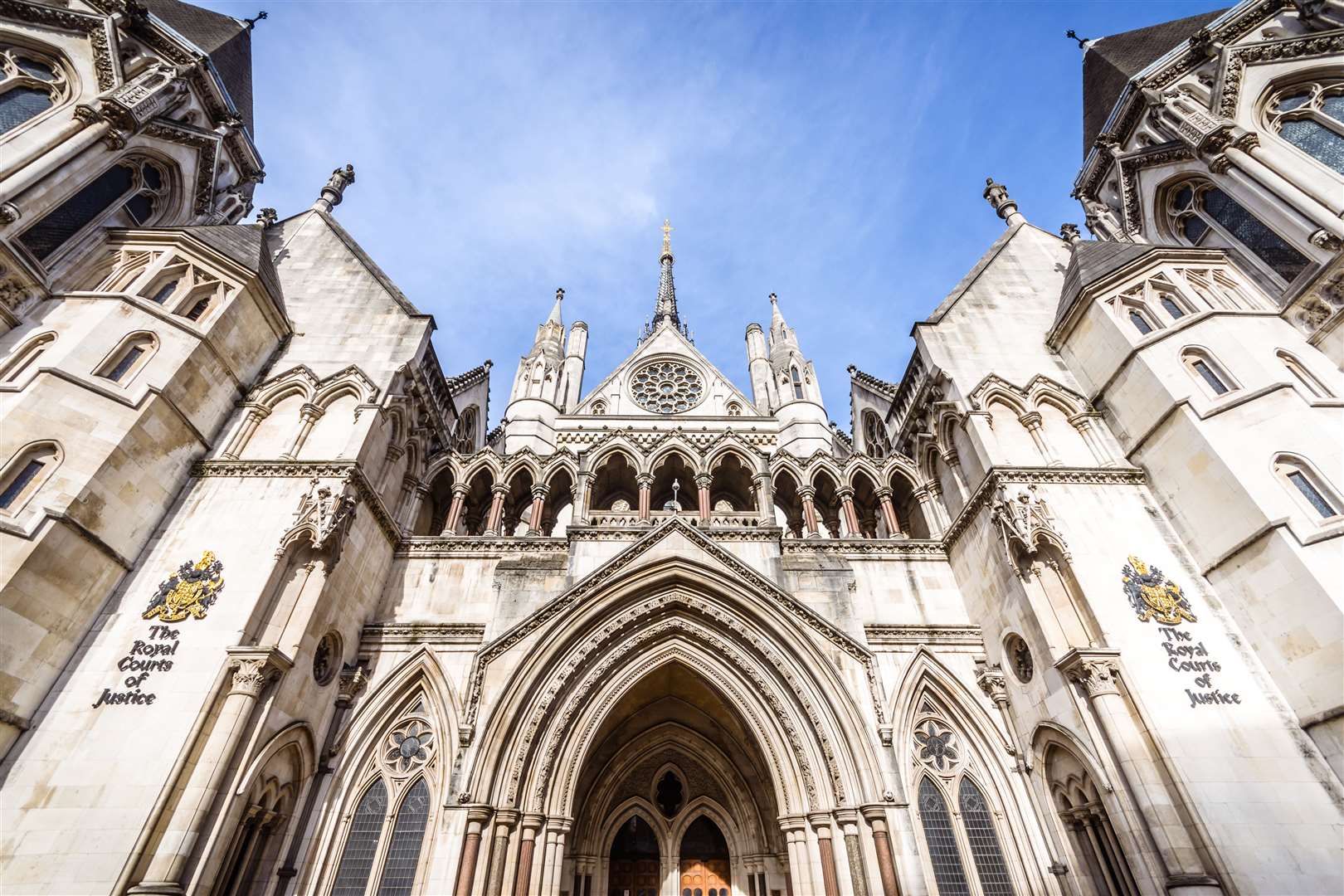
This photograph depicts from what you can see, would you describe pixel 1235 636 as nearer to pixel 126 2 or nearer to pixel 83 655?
pixel 83 655

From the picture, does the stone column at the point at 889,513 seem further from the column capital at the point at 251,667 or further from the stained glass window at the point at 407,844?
the column capital at the point at 251,667

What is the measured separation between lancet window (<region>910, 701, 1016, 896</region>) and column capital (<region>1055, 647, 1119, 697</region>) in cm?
307

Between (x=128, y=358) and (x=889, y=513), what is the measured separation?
16085 mm

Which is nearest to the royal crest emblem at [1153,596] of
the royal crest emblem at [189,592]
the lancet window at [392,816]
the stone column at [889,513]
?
the stone column at [889,513]

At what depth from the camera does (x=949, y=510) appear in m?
14.5

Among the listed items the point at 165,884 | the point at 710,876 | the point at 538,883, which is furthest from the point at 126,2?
the point at 710,876

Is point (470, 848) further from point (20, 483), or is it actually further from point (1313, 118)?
point (1313, 118)

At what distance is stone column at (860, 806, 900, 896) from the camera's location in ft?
30.5

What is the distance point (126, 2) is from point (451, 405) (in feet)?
36.0

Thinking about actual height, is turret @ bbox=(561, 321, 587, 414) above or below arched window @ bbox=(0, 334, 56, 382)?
above

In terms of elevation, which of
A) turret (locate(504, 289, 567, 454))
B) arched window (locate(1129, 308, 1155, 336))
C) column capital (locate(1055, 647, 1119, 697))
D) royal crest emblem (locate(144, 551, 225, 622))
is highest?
turret (locate(504, 289, 567, 454))

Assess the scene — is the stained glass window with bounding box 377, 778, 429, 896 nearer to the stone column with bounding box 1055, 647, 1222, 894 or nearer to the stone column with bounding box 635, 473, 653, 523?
the stone column with bounding box 635, 473, 653, 523

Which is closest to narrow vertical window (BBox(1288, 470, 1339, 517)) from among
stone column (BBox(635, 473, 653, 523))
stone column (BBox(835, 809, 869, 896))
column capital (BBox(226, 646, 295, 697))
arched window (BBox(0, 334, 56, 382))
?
stone column (BBox(835, 809, 869, 896))

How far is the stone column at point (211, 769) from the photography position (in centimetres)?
746
